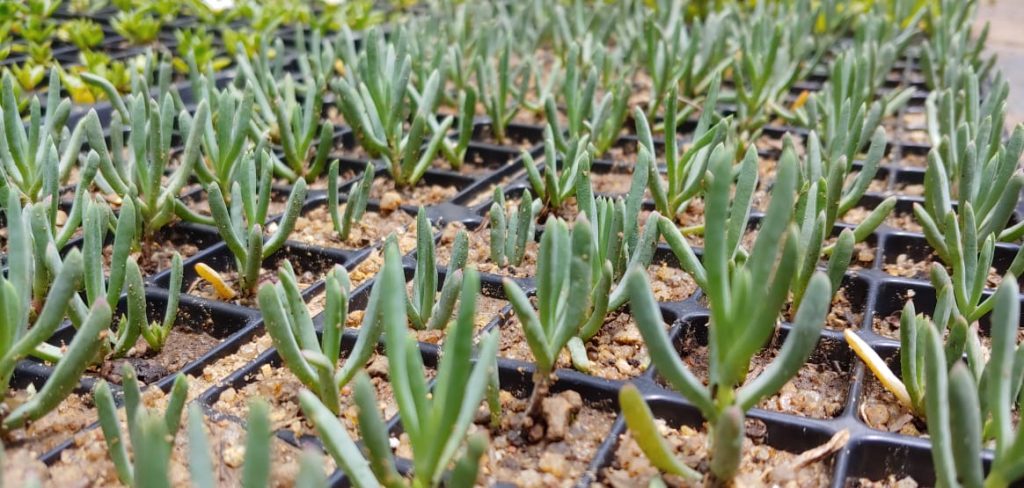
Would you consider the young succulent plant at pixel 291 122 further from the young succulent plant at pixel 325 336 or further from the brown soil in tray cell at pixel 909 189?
the brown soil in tray cell at pixel 909 189

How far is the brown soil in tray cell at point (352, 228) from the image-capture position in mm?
1601

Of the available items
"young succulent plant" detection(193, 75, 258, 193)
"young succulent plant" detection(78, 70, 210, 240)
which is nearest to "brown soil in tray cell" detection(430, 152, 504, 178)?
"young succulent plant" detection(193, 75, 258, 193)

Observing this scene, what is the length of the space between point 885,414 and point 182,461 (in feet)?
2.59

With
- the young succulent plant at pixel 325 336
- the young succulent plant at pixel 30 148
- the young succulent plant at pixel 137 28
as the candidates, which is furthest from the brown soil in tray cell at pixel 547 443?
the young succulent plant at pixel 137 28

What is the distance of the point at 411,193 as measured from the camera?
1.86 m

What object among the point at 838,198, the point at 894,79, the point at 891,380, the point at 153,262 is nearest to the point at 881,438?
the point at 891,380

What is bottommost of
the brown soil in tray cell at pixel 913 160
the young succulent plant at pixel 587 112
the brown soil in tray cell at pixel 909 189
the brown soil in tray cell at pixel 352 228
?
the brown soil in tray cell at pixel 352 228

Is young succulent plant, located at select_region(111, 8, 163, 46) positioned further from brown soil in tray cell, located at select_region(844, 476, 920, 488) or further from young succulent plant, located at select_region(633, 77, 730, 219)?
brown soil in tray cell, located at select_region(844, 476, 920, 488)

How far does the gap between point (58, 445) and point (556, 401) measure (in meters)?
0.53

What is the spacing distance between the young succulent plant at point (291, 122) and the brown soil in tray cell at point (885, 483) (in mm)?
1104

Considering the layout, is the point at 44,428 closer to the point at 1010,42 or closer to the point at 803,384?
the point at 803,384

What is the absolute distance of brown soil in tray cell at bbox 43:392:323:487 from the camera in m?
0.93

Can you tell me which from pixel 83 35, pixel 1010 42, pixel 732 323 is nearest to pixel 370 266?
pixel 732 323

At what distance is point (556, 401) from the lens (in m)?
1.05
